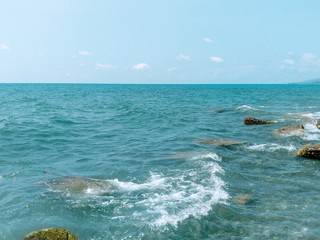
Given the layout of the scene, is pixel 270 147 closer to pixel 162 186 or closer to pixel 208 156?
pixel 208 156

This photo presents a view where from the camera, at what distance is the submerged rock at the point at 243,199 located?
1573 cm

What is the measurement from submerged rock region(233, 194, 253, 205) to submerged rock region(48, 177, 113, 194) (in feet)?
19.7

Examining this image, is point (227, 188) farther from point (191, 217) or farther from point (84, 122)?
point (84, 122)

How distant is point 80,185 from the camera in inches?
711

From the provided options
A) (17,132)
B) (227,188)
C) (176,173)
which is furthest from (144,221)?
(17,132)

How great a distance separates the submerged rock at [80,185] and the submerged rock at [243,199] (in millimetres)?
5997

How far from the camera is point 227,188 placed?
17.6 meters

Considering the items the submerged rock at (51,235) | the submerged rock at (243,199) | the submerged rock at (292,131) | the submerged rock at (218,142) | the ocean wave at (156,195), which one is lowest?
the ocean wave at (156,195)

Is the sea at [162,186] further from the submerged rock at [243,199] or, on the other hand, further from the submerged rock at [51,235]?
the submerged rock at [51,235]

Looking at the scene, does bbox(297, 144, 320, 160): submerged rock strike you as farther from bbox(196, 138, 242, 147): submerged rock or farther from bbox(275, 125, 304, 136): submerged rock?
bbox(275, 125, 304, 136): submerged rock

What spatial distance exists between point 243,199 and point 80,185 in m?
7.72

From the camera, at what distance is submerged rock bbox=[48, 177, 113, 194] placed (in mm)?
17594

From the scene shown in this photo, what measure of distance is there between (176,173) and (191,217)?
623 cm

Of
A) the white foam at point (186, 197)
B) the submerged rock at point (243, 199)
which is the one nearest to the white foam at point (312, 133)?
the white foam at point (186, 197)
